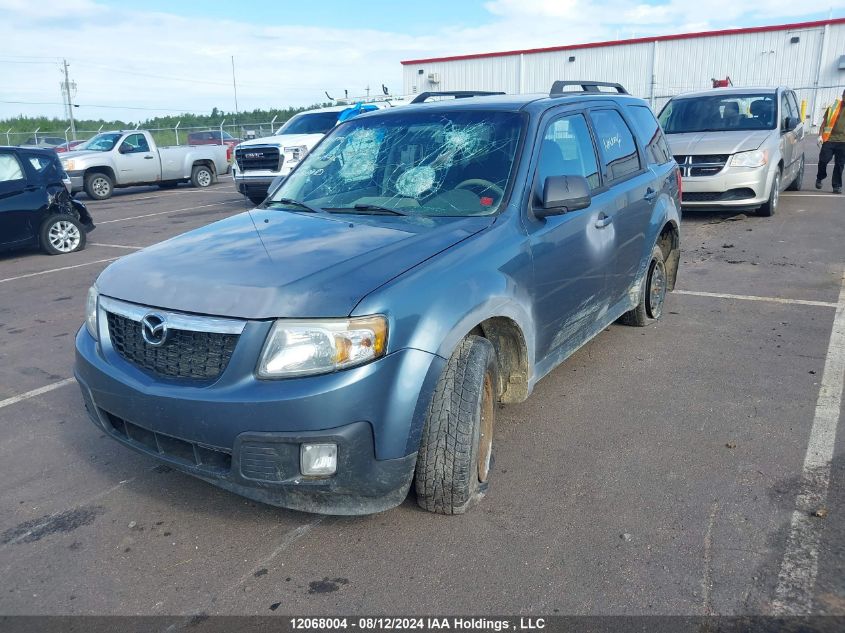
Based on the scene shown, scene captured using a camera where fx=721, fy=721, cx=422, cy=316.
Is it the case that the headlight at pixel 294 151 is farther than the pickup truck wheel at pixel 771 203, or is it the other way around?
the headlight at pixel 294 151

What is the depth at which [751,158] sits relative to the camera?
34.8ft

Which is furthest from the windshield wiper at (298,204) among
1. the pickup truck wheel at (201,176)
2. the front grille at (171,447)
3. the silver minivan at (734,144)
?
the pickup truck wheel at (201,176)

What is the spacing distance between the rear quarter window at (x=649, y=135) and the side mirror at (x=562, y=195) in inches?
77.8

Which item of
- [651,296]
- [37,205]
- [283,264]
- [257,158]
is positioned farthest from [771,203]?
[37,205]

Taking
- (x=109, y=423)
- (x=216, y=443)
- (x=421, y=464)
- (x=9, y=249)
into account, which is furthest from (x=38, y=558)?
(x=9, y=249)

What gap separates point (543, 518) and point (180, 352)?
175cm

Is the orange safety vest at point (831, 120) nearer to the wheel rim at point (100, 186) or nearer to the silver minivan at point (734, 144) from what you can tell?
the silver minivan at point (734, 144)

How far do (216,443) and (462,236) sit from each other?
1.45m

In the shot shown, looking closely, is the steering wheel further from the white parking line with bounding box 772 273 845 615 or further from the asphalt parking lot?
the white parking line with bounding box 772 273 845 615

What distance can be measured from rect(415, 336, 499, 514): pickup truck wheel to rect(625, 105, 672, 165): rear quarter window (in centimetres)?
304

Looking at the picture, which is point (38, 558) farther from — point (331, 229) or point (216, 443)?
point (331, 229)

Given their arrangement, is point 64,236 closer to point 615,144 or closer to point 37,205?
point 37,205

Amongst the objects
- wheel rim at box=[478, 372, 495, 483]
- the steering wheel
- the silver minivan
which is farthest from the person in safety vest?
wheel rim at box=[478, 372, 495, 483]

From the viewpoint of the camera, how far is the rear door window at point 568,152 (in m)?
4.06
